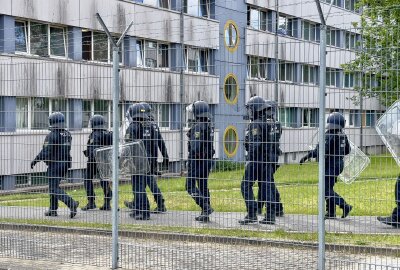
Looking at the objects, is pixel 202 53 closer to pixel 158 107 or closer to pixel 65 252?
pixel 158 107

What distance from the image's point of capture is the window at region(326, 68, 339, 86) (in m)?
6.86

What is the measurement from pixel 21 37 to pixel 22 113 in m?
13.1

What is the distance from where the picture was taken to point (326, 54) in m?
6.75

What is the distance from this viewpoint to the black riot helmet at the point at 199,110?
25.9 feet

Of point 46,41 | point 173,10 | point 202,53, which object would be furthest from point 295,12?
point 202,53

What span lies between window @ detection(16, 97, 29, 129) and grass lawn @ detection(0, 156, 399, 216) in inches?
38.9

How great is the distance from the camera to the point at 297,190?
25.1 ft

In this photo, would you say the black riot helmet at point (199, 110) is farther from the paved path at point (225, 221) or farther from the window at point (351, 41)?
the window at point (351, 41)

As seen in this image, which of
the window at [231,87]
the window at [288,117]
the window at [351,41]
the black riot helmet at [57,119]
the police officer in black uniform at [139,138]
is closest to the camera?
the window at [351,41]

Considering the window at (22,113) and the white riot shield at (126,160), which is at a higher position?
the window at (22,113)

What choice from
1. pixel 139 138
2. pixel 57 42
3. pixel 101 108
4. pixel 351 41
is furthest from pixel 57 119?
pixel 57 42

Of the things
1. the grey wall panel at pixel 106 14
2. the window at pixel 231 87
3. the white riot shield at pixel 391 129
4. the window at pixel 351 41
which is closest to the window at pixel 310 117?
the white riot shield at pixel 391 129

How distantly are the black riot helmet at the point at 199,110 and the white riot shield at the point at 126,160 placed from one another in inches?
34.1

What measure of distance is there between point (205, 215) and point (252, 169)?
1089mm
